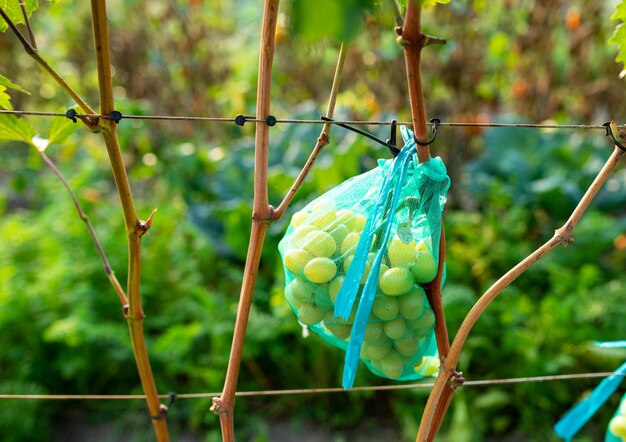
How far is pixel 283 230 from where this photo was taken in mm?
2303

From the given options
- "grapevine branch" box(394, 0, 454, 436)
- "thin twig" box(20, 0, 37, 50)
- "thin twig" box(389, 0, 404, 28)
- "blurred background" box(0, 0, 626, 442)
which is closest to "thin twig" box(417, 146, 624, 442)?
"grapevine branch" box(394, 0, 454, 436)

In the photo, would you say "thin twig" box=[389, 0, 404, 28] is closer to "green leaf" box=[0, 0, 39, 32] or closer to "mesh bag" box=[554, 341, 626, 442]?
"green leaf" box=[0, 0, 39, 32]

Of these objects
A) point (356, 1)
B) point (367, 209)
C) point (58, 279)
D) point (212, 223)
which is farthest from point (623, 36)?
point (212, 223)

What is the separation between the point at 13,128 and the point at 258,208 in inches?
13.9

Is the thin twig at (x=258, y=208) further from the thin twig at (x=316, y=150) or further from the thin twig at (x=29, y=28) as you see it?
the thin twig at (x=29, y=28)

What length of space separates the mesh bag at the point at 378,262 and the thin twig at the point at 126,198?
6.9 inches

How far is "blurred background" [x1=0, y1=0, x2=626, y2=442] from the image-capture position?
2023mm

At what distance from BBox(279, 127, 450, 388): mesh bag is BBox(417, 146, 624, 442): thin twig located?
5cm

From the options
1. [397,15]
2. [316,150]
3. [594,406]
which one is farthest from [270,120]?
[594,406]

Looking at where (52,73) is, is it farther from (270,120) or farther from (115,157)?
(270,120)

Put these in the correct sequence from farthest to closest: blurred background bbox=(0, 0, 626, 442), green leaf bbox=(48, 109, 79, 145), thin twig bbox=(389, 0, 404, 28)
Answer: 1. blurred background bbox=(0, 0, 626, 442)
2. green leaf bbox=(48, 109, 79, 145)
3. thin twig bbox=(389, 0, 404, 28)

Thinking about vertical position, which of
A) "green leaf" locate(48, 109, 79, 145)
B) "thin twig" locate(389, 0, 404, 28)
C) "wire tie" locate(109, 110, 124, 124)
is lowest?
"wire tie" locate(109, 110, 124, 124)

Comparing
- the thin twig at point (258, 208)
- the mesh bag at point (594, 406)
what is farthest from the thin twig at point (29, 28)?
the mesh bag at point (594, 406)

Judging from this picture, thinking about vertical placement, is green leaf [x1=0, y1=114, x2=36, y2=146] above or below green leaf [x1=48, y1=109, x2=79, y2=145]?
below
